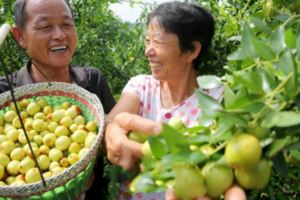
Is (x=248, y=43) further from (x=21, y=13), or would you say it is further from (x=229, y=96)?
(x=21, y=13)

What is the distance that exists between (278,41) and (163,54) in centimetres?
70

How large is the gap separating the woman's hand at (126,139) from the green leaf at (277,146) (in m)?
0.25

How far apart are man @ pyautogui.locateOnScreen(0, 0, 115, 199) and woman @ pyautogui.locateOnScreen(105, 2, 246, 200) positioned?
0.24m

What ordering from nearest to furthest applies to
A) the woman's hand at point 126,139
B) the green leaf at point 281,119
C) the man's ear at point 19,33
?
the green leaf at point 281,119, the woman's hand at point 126,139, the man's ear at point 19,33

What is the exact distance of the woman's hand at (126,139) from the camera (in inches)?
33.4

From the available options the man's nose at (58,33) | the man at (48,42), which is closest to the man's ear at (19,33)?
the man at (48,42)

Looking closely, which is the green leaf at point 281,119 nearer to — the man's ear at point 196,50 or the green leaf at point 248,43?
the green leaf at point 248,43

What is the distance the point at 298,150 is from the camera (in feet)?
2.06

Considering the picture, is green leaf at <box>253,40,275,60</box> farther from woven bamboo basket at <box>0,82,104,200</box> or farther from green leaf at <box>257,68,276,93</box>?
woven bamboo basket at <box>0,82,104,200</box>

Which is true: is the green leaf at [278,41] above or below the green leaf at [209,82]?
above

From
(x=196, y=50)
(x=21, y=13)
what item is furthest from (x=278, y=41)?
(x=21, y=13)

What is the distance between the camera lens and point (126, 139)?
90cm

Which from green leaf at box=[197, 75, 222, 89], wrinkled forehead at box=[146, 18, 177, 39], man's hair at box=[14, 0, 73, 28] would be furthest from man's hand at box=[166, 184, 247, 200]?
man's hair at box=[14, 0, 73, 28]

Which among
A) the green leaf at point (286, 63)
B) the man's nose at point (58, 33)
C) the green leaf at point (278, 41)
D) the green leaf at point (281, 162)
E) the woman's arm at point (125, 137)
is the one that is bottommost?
the woman's arm at point (125, 137)
